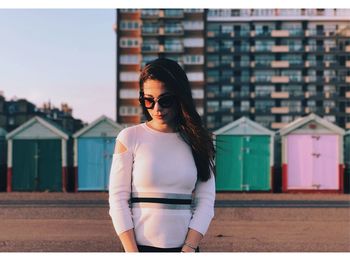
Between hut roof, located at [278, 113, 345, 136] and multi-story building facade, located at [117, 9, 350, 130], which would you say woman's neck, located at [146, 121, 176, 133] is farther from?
multi-story building facade, located at [117, 9, 350, 130]

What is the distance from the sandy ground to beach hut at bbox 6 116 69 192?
14.8 ft

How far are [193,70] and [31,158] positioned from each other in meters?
48.2

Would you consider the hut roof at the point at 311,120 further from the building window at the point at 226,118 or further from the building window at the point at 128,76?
the building window at the point at 226,118

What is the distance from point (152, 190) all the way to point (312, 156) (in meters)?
15.5

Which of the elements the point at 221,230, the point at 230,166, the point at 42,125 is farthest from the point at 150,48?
the point at 221,230

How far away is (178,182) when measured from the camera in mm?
2326

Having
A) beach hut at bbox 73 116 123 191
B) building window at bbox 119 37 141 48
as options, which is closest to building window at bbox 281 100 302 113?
building window at bbox 119 37 141 48

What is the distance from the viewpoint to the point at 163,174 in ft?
7.63

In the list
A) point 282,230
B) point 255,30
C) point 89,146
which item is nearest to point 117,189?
point 282,230

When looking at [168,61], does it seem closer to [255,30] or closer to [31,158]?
[31,158]

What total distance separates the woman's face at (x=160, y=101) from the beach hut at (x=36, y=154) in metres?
15.4

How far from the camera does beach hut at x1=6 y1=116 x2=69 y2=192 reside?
17.6 metres

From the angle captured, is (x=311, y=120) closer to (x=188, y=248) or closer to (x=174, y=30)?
(x=188, y=248)

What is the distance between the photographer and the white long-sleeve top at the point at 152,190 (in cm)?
232
